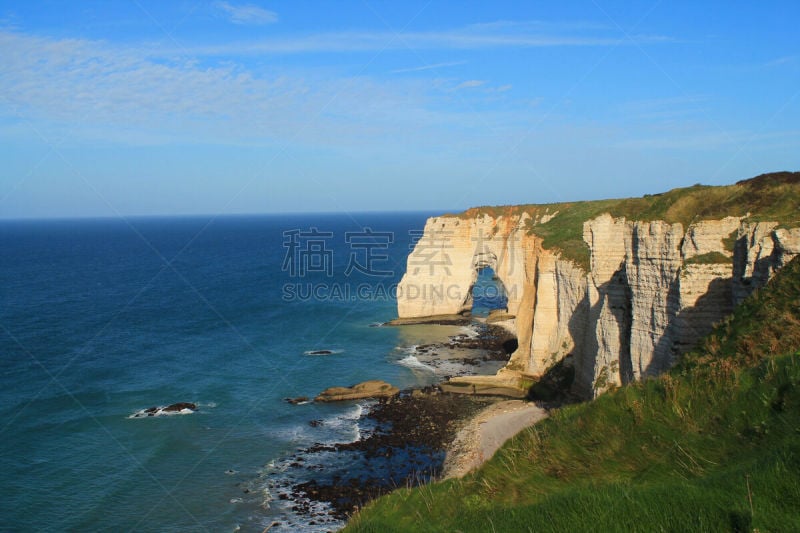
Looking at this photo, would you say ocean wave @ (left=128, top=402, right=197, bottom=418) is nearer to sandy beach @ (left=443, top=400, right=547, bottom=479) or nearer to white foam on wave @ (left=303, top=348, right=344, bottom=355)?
white foam on wave @ (left=303, top=348, right=344, bottom=355)

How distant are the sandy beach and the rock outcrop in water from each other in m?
3.03

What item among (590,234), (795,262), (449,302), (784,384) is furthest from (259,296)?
(784,384)

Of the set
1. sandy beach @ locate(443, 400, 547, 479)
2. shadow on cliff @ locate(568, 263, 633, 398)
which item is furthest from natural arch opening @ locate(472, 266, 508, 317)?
sandy beach @ locate(443, 400, 547, 479)

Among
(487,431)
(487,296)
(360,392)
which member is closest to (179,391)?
(360,392)

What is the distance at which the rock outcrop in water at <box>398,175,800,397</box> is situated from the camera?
19.5 metres

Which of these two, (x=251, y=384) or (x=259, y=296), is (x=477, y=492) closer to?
(x=251, y=384)

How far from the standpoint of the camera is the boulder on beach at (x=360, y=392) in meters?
36.5

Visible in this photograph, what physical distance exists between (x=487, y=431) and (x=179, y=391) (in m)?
19.5

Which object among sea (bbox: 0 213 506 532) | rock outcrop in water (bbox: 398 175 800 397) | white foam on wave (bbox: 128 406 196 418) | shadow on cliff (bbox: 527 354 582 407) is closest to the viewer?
rock outcrop in water (bbox: 398 175 800 397)

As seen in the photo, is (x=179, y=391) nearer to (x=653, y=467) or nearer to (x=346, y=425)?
(x=346, y=425)

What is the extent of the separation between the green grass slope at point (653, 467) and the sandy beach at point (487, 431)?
43.6 feet

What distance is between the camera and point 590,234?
28.2m

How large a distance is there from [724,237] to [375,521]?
54.0 ft

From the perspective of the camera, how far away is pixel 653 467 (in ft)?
29.3
